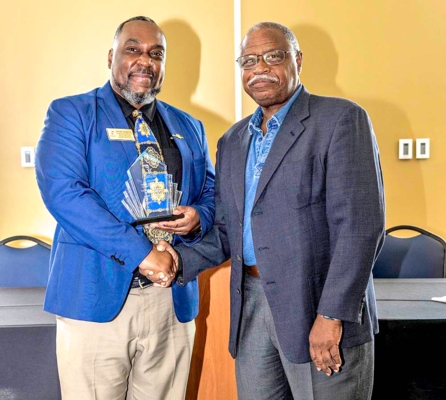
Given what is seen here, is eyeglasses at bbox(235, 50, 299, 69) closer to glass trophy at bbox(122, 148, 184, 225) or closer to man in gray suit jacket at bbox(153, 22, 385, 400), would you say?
man in gray suit jacket at bbox(153, 22, 385, 400)

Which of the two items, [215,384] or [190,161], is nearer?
[190,161]

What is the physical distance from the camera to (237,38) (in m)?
3.90

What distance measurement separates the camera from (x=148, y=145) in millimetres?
1900

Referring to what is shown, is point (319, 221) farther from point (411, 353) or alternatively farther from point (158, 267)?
point (411, 353)

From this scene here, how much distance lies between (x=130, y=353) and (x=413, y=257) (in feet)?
6.77

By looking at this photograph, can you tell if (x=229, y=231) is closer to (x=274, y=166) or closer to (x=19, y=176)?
(x=274, y=166)

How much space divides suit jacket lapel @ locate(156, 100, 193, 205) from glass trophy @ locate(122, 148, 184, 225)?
9 cm

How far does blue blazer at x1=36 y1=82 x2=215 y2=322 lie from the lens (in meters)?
1.70

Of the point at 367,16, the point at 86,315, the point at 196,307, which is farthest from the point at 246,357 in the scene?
the point at 367,16

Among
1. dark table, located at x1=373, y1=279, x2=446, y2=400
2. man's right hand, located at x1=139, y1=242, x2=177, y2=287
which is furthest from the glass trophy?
dark table, located at x1=373, y1=279, x2=446, y2=400

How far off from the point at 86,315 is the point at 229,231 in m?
0.58

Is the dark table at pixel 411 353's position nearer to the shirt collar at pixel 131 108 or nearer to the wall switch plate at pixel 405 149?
the shirt collar at pixel 131 108

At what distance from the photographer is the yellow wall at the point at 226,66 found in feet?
12.4

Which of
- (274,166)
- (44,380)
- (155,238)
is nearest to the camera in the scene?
(274,166)
